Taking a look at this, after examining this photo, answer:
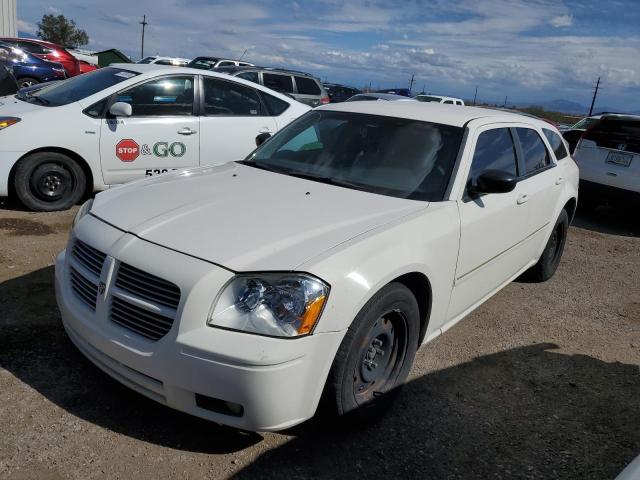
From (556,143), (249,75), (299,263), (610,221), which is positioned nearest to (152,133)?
(556,143)

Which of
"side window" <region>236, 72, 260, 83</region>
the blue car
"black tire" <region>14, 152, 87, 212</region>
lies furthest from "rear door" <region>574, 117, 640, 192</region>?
the blue car

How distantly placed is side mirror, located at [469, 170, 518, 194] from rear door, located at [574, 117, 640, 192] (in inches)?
212

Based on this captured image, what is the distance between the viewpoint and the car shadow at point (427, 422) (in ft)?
8.91

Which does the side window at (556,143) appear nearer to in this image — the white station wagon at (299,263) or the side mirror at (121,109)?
the white station wagon at (299,263)

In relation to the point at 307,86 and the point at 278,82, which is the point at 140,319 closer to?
the point at 278,82

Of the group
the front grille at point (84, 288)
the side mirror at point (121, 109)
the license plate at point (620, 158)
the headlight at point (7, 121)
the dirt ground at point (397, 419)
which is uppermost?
the side mirror at point (121, 109)

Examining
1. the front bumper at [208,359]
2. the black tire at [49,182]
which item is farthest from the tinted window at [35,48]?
the front bumper at [208,359]

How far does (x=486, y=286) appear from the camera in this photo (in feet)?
12.8

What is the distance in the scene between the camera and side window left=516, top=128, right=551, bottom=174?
4457 millimetres

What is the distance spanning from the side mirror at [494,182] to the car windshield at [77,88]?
4369mm

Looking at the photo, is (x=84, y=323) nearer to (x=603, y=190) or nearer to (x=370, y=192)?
(x=370, y=192)

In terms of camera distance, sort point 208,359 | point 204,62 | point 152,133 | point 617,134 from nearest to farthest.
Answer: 1. point 208,359
2. point 152,133
3. point 617,134
4. point 204,62

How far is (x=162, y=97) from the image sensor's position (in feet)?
20.6

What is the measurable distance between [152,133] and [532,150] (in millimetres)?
3921
